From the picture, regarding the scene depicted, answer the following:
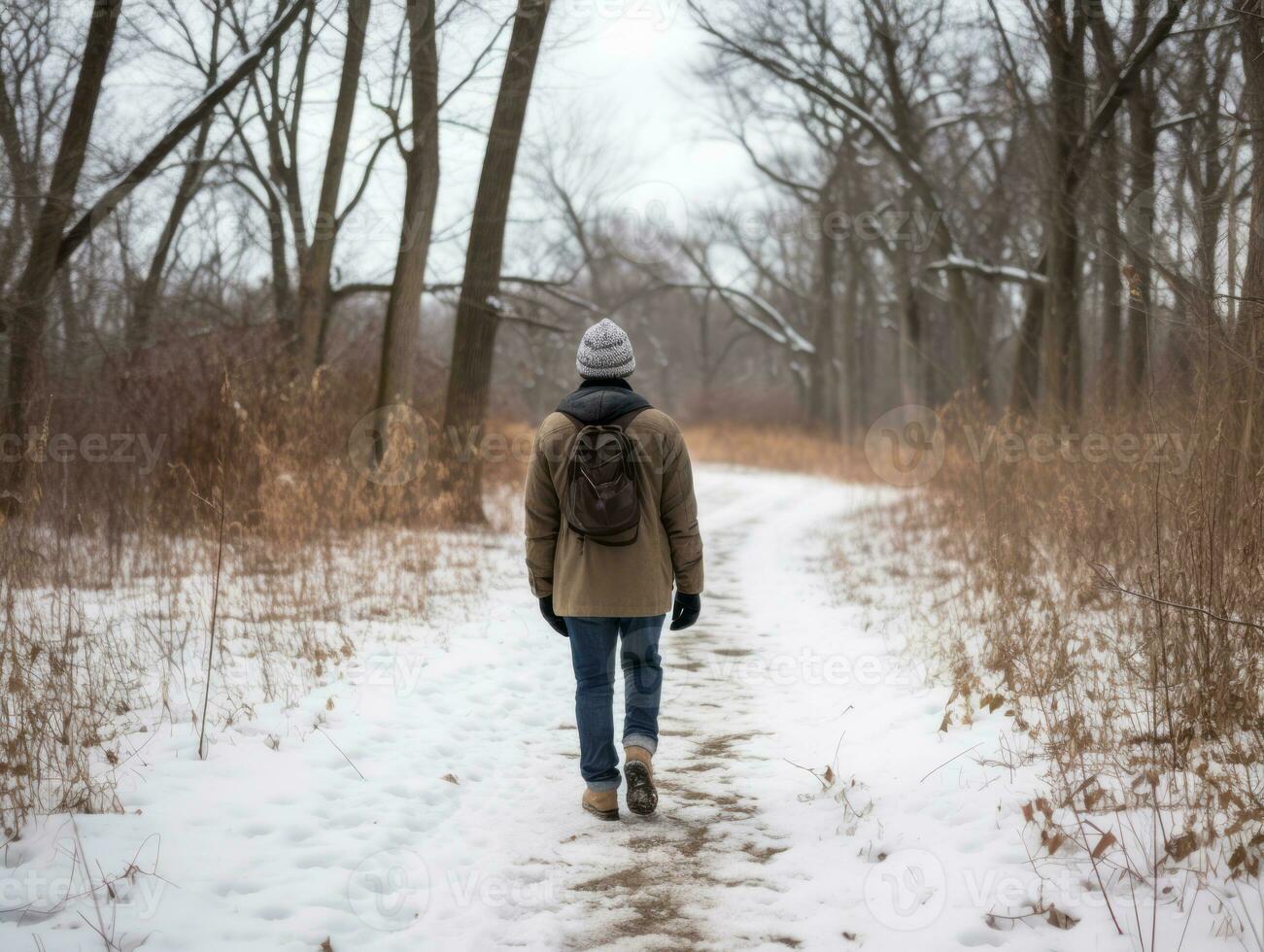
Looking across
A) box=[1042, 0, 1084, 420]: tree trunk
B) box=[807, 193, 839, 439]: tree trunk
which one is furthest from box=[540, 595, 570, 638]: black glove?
box=[807, 193, 839, 439]: tree trunk

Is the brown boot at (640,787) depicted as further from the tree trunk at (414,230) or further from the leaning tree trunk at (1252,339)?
the tree trunk at (414,230)

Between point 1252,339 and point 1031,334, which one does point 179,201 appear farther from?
point 1252,339

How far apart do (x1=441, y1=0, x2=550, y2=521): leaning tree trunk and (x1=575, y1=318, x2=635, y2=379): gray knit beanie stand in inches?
246

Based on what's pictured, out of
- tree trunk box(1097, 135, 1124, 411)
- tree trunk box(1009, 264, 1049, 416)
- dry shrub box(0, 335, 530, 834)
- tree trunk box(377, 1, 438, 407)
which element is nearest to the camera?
dry shrub box(0, 335, 530, 834)

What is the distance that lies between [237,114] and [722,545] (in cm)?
999

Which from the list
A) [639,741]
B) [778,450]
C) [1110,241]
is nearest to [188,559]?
[639,741]

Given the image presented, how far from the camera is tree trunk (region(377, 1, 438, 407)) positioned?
1031 cm

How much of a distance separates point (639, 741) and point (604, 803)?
0.28m

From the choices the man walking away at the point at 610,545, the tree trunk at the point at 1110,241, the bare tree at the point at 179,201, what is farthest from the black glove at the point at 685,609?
the bare tree at the point at 179,201

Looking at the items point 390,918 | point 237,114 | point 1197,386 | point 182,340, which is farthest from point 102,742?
point 237,114

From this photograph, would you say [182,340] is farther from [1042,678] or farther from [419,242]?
[1042,678]

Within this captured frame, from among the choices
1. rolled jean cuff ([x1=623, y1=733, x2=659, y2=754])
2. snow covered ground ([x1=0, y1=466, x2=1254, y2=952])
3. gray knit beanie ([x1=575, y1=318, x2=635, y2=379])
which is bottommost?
snow covered ground ([x1=0, y1=466, x2=1254, y2=952])

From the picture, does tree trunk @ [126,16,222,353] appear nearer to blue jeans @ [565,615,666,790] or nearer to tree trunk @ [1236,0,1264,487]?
blue jeans @ [565,615,666,790]

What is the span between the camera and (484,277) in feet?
34.9
